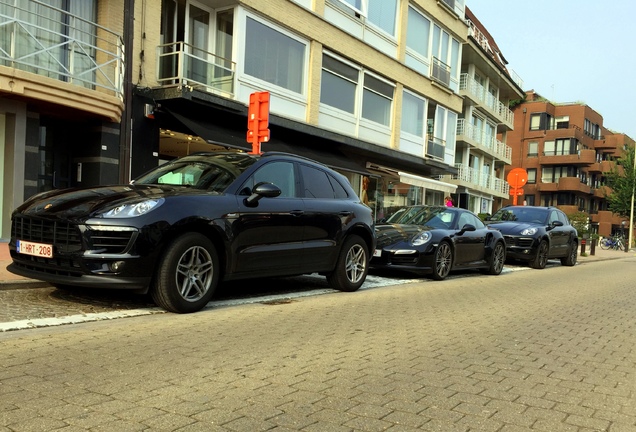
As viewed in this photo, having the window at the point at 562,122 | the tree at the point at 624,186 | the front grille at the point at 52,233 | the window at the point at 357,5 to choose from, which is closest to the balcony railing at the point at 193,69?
the window at the point at 357,5

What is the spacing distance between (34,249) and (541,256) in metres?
13.7

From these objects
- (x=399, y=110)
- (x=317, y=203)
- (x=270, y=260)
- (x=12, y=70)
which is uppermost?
(x=399, y=110)

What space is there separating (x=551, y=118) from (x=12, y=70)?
208ft

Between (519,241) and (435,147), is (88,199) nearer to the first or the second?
(519,241)

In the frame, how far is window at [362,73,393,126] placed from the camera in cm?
2108

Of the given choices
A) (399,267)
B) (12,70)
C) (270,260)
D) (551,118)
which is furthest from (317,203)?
(551,118)

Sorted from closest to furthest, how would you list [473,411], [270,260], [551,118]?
[473,411] < [270,260] < [551,118]

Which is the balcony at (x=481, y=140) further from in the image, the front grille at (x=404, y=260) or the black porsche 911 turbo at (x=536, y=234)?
the front grille at (x=404, y=260)

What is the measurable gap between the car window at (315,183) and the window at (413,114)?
54.1 feet

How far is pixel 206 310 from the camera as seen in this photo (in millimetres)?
6008

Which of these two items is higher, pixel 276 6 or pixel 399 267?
pixel 276 6

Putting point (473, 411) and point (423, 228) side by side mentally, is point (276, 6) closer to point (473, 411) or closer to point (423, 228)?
point (423, 228)

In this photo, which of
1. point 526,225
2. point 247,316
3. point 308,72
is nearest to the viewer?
point 247,316

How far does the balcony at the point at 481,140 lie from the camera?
33875 millimetres
